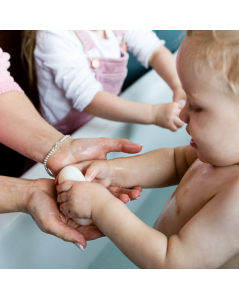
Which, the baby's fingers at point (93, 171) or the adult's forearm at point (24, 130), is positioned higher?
the adult's forearm at point (24, 130)

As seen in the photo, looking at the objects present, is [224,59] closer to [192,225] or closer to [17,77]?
[192,225]

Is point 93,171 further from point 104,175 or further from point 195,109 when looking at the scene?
point 195,109

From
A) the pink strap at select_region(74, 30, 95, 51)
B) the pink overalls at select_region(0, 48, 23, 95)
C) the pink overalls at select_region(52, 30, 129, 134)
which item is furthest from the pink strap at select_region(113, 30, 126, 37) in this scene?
the pink overalls at select_region(0, 48, 23, 95)

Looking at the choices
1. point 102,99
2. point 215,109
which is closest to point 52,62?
point 102,99

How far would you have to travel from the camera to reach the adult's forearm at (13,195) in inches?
28.6

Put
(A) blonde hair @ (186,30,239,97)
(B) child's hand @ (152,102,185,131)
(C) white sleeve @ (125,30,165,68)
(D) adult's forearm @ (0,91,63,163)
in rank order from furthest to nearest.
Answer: (C) white sleeve @ (125,30,165,68) < (B) child's hand @ (152,102,185,131) < (D) adult's forearm @ (0,91,63,163) < (A) blonde hair @ (186,30,239,97)

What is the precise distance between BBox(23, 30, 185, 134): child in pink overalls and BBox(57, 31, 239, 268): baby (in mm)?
420

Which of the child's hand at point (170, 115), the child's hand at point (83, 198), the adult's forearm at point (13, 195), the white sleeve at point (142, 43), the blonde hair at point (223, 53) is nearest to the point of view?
the blonde hair at point (223, 53)

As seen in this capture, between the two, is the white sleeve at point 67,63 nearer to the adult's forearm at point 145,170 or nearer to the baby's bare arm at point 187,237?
the adult's forearm at point 145,170

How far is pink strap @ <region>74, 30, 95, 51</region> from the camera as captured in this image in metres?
1.08

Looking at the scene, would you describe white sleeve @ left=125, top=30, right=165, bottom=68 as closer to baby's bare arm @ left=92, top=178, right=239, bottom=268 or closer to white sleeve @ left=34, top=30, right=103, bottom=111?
white sleeve @ left=34, top=30, right=103, bottom=111

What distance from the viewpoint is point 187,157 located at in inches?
32.1

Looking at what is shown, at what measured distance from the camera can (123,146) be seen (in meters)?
0.81

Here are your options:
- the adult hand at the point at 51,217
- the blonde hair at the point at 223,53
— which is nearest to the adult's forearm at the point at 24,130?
the adult hand at the point at 51,217
